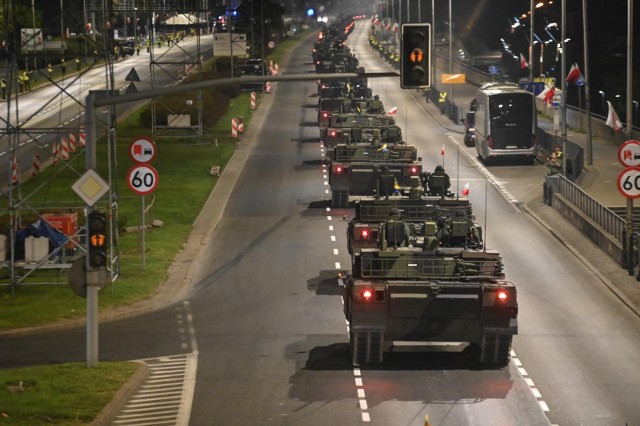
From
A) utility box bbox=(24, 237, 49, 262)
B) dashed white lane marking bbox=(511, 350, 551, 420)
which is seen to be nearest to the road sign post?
dashed white lane marking bbox=(511, 350, 551, 420)

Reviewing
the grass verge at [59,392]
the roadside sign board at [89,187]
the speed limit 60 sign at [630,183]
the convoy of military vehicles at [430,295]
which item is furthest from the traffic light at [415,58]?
the speed limit 60 sign at [630,183]

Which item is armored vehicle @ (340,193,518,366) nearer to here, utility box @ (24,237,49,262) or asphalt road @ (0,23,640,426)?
asphalt road @ (0,23,640,426)

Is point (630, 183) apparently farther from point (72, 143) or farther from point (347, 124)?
point (72, 143)

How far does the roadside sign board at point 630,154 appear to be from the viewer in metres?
36.3

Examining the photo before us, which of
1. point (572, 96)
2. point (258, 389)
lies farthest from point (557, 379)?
point (572, 96)

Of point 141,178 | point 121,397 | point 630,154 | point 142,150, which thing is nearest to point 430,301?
point 121,397

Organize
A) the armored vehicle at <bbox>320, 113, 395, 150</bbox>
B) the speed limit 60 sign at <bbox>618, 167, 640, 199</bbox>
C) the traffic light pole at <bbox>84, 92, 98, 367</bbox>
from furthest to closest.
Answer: the armored vehicle at <bbox>320, 113, 395, 150</bbox> → the speed limit 60 sign at <bbox>618, 167, 640, 199</bbox> → the traffic light pole at <bbox>84, 92, 98, 367</bbox>

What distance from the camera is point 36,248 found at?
3581 centimetres

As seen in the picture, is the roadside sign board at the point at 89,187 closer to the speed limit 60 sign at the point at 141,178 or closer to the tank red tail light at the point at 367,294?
the tank red tail light at the point at 367,294

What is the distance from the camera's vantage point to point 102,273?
25562mm

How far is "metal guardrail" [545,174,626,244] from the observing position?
40.5m

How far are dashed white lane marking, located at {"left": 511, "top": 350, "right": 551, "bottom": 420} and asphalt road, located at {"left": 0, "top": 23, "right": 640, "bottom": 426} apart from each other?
0.18ft

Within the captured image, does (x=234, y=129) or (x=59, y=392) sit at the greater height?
(x=234, y=129)

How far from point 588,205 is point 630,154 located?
27.4 feet
